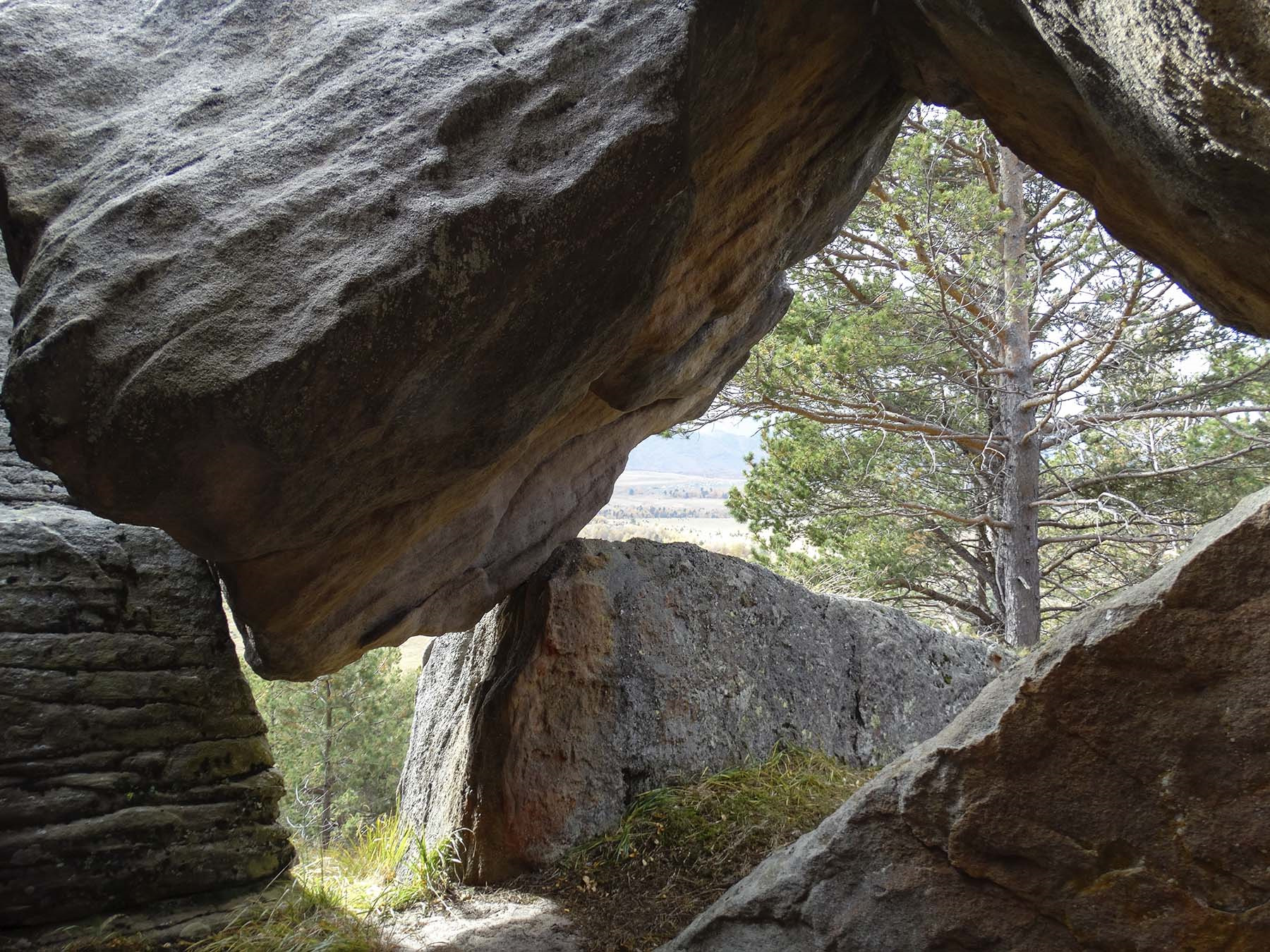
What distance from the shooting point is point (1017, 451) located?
8.41 m

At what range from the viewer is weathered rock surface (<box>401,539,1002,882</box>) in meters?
4.86

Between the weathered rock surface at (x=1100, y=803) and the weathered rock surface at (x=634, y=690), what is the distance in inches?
83.3

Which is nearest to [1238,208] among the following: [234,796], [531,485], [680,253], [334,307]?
[680,253]

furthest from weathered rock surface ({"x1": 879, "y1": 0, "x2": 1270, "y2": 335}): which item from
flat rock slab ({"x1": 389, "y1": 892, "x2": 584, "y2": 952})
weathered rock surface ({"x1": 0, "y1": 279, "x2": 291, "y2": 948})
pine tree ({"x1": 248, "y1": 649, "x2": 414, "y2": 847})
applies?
pine tree ({"x1": 248, "y1": 649, "x2": 414, "y2": 847})

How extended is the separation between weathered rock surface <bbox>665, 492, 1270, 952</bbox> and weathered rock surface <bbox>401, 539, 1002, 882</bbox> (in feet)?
6.94

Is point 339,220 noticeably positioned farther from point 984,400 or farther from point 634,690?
point 984,400

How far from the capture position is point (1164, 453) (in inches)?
319

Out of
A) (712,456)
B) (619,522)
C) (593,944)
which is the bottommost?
(593,944)

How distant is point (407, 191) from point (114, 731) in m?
2.77

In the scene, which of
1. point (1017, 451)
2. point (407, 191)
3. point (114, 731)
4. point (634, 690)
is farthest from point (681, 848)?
point (1017, 451)

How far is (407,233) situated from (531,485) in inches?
94.5

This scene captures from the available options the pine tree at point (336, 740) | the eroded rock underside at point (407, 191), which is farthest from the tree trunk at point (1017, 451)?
the pine tree at point (336, 740)

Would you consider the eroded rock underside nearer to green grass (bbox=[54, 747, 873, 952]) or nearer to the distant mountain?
green grass (bbox=[54, 747, 873, 952])

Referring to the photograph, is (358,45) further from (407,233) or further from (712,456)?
(712,456)
